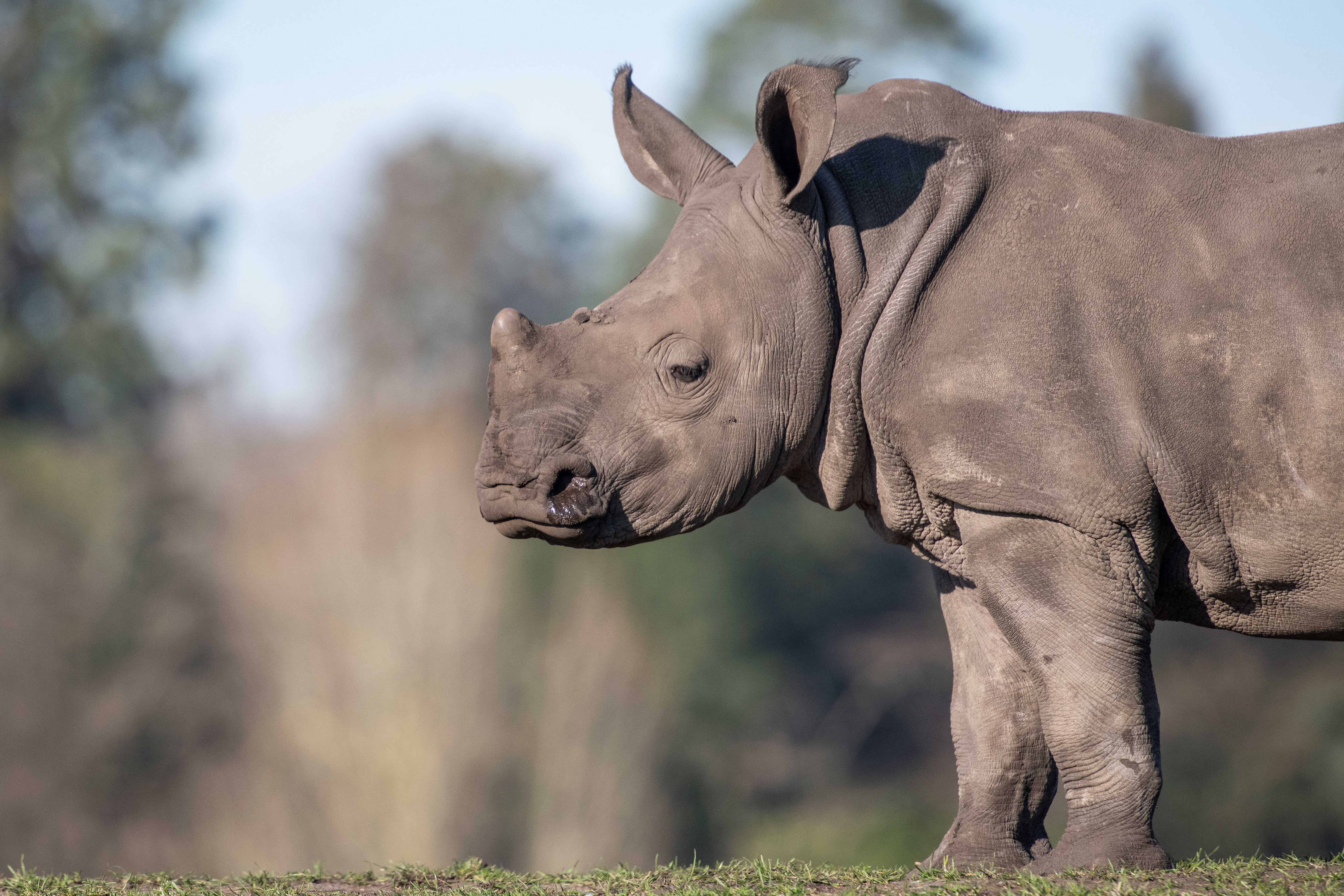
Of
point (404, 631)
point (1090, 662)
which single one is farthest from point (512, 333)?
point (404, 631)

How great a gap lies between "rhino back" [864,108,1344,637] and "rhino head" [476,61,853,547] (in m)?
0.34

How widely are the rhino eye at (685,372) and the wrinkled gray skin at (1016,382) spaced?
0.07ft

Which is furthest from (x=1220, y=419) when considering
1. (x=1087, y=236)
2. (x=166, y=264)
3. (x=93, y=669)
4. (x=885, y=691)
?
(x=166, y=264)

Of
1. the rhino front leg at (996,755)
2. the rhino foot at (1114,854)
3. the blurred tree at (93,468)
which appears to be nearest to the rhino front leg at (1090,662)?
the rhino foot at (1114,854)

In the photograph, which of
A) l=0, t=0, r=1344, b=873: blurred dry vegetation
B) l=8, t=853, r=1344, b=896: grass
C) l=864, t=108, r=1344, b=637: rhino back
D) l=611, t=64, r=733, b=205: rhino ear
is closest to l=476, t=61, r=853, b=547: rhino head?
l=864, t=108, r=1344, b=637: rhino back

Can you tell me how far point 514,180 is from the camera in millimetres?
49781

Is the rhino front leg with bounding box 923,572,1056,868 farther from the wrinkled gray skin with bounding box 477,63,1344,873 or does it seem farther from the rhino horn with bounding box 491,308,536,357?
the rhino horn with bounding box 491,308,536,357

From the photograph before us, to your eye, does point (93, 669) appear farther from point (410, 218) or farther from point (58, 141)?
point (410, 218)

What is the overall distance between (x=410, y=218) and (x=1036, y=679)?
45830 millimetres

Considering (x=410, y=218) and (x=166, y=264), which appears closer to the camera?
(x=166, y=264)

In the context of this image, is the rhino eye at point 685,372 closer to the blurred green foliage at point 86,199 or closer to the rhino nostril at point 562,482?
the rhino nostril at point 562,482

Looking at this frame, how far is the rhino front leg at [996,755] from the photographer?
5.15 metres

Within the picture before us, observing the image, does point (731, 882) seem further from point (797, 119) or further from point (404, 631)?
point (404, 631)

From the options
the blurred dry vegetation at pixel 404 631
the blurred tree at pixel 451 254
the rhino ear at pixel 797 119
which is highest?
the blurred tree at pixel 451 254
